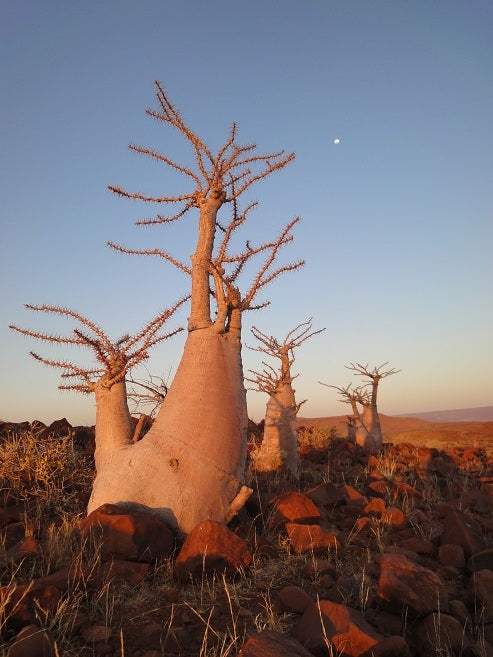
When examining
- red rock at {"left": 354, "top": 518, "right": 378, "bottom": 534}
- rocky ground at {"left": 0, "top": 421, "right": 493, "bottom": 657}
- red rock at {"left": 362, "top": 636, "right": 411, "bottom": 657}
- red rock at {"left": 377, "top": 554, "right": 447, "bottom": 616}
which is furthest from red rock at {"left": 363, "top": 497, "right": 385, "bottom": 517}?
red rock at {"left": 362, "top": 636, "right": 411, "bottom": 657}


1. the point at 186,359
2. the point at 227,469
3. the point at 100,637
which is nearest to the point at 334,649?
the point at 100,637

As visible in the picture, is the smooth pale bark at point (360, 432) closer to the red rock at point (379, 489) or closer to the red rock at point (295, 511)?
the red rock at point (379, 489)

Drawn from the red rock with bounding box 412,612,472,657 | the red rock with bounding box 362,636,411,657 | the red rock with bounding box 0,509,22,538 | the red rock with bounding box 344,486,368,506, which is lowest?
the red rock with bounding box 412,612,472,657

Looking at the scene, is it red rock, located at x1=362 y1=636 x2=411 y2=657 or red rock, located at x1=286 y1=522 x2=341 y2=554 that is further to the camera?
red rock, located at x1=286 y1=522 x2=341 y2=554

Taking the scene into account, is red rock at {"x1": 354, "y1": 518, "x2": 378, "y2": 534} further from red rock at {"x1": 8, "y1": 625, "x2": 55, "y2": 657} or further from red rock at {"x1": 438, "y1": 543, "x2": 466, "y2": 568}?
red rock at {"x1": 8, "y1": 625, "x2": 55, "y2": 657}

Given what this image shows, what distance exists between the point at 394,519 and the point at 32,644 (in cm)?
288

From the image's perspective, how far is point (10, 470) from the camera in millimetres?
4629

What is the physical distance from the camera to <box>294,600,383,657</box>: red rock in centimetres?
193

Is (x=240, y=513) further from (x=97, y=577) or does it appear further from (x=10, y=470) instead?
(x=10, y=470)

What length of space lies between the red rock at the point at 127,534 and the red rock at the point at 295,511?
0.95m

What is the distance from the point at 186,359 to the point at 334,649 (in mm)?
2367

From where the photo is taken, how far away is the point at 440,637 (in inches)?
83.0

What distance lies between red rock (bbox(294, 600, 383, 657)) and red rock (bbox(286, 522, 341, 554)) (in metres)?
1.08

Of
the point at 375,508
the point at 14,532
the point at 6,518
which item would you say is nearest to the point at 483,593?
the point at 375,508
